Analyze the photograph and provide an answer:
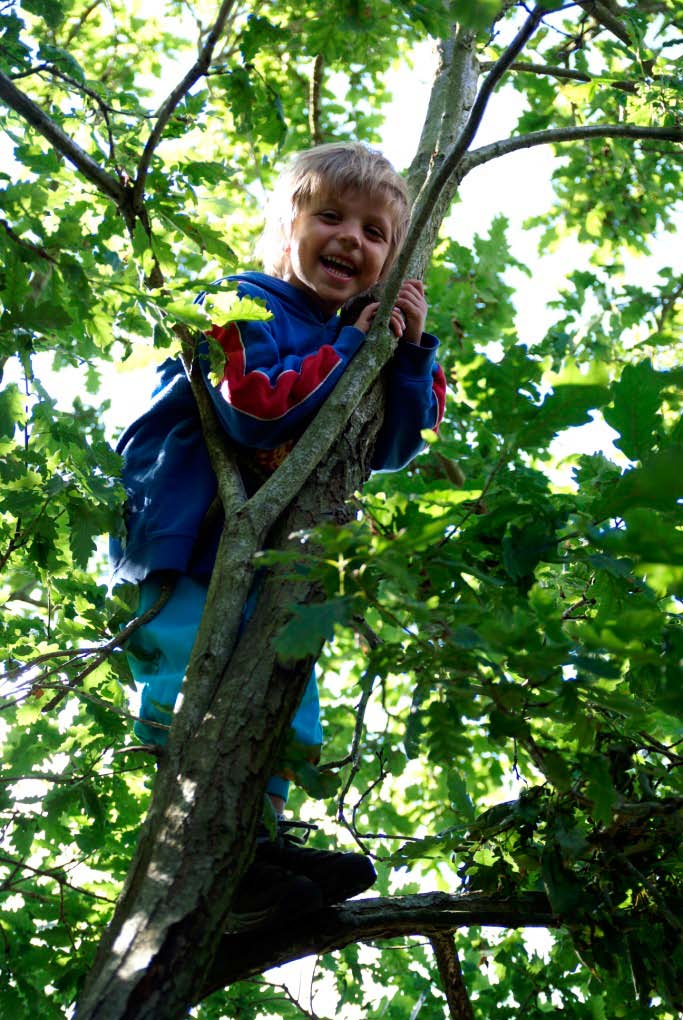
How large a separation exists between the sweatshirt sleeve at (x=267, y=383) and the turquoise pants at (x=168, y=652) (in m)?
0.37

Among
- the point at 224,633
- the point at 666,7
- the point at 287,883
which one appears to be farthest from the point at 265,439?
the point at 666,7

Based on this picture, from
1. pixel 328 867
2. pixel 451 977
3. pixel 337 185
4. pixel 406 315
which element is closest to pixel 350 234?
pixel 337 185

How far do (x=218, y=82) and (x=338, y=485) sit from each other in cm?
151

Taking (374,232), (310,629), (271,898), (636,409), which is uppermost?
(374,232)

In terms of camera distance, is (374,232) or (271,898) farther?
(374,232)

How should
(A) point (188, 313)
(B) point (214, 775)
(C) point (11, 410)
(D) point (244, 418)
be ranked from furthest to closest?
(C) point (11, 410)
(D) point (244, 418)
(A) point (188, 313)
(B) point (214, 775)

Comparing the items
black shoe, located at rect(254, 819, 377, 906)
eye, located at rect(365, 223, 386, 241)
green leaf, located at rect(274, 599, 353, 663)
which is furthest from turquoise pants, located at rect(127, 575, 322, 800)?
eye, located at rect(365, 223, 386, 241)

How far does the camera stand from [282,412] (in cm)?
211

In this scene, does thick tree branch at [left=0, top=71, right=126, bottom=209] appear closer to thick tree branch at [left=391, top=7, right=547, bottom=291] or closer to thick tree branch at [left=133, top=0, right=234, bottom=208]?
thick tree branch at [left=133, top=0, right=234, bottom=208]

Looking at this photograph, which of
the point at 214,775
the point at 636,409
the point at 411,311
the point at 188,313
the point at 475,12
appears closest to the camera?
the point at 475,12

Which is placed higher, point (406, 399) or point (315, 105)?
point (315, 105)

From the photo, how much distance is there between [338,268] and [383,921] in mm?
1646

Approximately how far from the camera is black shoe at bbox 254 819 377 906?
191 cm

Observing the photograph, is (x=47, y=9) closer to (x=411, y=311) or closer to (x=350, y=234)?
(x=350, y=234)
